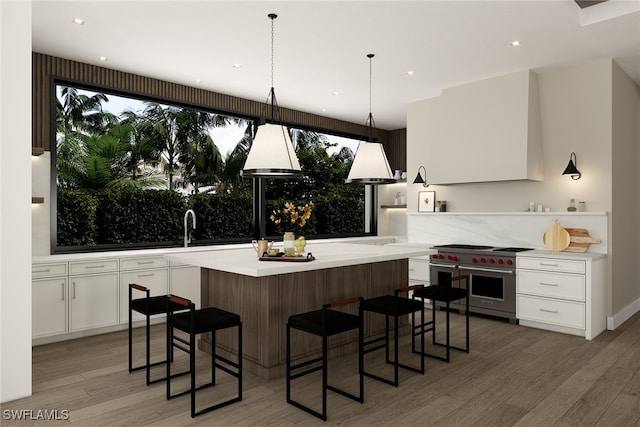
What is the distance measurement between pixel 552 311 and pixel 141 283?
446 centimetres

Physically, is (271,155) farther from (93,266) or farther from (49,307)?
(49,307)

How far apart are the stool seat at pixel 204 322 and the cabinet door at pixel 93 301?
202 cm

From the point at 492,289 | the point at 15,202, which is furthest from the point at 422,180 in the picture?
the point at 15,202

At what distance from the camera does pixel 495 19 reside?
3855mm

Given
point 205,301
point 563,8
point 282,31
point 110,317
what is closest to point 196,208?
point 110,317

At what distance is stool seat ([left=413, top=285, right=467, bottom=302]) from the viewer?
12.7 feet

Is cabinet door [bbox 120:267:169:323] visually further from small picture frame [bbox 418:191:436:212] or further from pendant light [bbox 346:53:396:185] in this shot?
small picture frame [bbox 418:191:436:212]

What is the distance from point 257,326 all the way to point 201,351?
0.90 m

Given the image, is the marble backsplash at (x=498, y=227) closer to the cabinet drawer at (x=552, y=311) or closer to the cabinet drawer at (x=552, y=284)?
the cabinet drawer at (x=552, y=284)

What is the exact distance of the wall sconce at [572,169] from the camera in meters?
5.05

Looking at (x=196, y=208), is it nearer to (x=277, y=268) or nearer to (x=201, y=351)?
(x=201, y=351)

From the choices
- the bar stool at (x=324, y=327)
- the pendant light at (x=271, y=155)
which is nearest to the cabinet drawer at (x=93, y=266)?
the pendant light at (x=271, y=155)

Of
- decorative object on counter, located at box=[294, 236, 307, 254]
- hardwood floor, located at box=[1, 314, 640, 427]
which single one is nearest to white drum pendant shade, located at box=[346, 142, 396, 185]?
decorative object on counter, located at box=[294, 236, 307, 254]

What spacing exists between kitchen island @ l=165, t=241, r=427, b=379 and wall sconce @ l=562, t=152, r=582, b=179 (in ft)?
7.07
